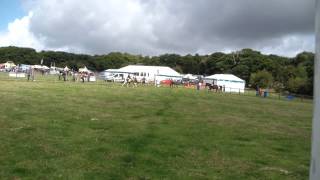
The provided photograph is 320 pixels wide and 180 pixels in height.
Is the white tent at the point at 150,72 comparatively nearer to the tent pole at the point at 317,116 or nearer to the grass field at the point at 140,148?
the grass field at the point at 140,148

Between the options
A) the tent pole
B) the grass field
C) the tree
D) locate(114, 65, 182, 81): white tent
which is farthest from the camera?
the tree

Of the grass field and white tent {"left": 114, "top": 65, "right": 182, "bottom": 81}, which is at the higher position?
white tent {"left": 114, "top": 65, "right": 182, "bottom": 81}

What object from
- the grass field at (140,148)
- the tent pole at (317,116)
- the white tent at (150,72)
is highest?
the white tent at (150,72)

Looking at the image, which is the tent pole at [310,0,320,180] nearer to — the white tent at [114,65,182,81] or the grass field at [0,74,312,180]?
the grass field at [0,74,312,180]

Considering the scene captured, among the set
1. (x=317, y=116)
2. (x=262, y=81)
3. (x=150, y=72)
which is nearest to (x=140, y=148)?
(x=317, y=116)

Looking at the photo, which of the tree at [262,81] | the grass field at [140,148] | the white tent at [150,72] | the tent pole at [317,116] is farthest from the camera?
the tree at [262,81]

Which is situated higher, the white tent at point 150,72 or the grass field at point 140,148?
the white tent at point 150,72

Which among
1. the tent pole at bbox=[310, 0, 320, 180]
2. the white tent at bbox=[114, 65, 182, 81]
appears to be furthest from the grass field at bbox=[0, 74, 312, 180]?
the white tent at bbox=[114, 65, 182, 81]

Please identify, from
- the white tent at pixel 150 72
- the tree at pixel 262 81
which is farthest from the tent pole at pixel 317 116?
the tree at pixel 262 81

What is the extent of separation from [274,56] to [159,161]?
188683 millimetres

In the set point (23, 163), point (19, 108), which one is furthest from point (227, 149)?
point (19, 108)

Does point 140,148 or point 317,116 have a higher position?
point 317,116

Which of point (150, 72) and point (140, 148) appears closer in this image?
point (140, 148)

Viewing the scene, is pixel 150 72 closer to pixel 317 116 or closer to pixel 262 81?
pixel 262 81
